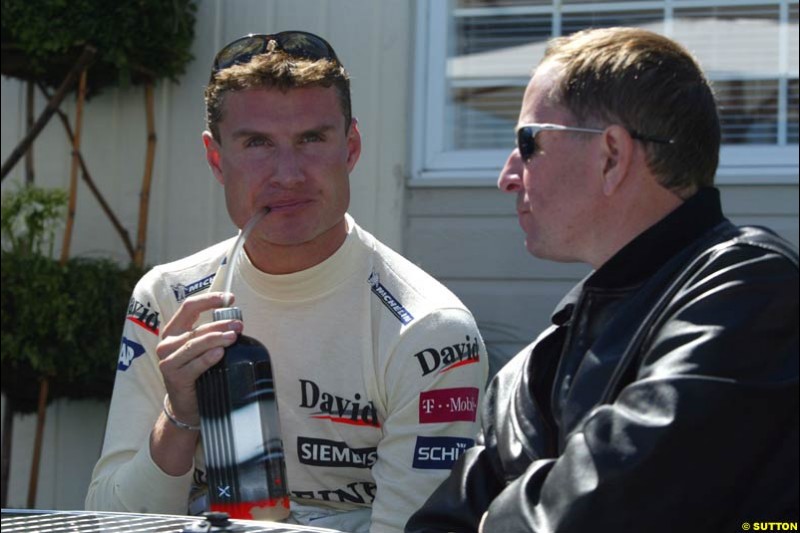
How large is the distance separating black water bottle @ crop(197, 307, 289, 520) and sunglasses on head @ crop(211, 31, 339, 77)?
0.85 metres

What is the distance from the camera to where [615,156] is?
6.11 feet

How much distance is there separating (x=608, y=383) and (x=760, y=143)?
3094 millimetres

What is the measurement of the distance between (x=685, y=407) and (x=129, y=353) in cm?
148

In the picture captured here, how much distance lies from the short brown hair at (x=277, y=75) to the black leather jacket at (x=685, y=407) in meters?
1.06

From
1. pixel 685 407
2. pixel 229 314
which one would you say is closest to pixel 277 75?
pixel 229 314

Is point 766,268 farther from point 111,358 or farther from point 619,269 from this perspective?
point 111,358

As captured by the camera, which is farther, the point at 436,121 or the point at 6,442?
the point at 6,442

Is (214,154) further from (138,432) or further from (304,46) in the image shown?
(138,432)

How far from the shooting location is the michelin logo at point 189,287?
8.87 ft

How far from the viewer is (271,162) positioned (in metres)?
2.62

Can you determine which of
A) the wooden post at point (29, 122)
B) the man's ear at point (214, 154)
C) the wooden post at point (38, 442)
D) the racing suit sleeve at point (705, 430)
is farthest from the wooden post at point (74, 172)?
the racing suit sleeve at point (705, 430)

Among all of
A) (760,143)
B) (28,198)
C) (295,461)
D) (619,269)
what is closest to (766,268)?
(619,269)

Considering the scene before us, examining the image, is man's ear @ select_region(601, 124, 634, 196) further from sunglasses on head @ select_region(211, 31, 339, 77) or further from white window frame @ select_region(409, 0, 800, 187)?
white window frame @ select_region(409, 0, 800, 187)

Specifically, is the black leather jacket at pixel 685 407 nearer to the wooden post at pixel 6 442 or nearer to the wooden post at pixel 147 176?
the wooden post at pixel 147 176
